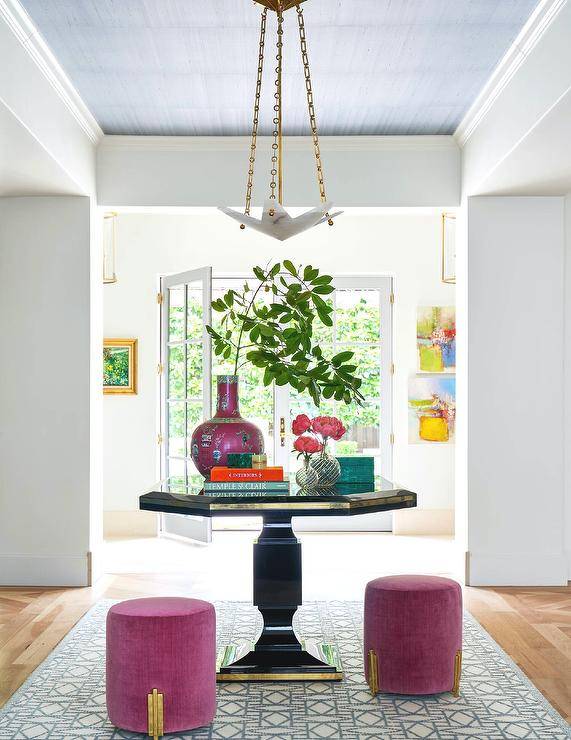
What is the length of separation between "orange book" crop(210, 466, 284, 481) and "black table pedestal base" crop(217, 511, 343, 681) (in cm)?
24

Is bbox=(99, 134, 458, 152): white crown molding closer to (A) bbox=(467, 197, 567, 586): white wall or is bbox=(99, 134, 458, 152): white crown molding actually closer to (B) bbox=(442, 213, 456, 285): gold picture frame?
(A) bbox=(467, 197, 567, 586): white wall

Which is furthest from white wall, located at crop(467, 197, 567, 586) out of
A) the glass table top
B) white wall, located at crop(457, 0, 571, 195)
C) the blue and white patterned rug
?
the glass table top

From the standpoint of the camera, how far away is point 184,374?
734 cm

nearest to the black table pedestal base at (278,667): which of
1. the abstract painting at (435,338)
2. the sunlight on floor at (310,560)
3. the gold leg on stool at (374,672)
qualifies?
the gold leg on stool at (374,672)

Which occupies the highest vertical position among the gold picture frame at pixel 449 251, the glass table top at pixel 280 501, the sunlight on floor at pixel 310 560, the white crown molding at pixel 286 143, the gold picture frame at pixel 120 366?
the white crown molding at pixel 286 143

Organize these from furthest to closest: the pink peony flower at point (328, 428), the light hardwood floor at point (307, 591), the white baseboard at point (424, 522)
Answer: the white baseboard at point (424, 522)
the light hardwood floor at point (307, 591)
the pink peony flower at point (328, 428)

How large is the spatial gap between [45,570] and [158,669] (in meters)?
2.78

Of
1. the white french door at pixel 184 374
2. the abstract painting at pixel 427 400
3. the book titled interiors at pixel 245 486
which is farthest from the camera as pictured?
the abstract painting at pixel 427 400

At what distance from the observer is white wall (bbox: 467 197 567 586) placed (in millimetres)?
5605

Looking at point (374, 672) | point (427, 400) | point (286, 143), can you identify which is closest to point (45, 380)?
point (286, 143)

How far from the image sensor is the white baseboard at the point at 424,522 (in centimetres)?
770

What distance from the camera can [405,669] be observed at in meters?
3.36

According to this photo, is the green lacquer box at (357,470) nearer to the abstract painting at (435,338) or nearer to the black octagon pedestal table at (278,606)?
the black octagon pedestal table at (278,606)

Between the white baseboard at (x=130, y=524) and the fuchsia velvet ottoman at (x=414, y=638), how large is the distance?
437cm
